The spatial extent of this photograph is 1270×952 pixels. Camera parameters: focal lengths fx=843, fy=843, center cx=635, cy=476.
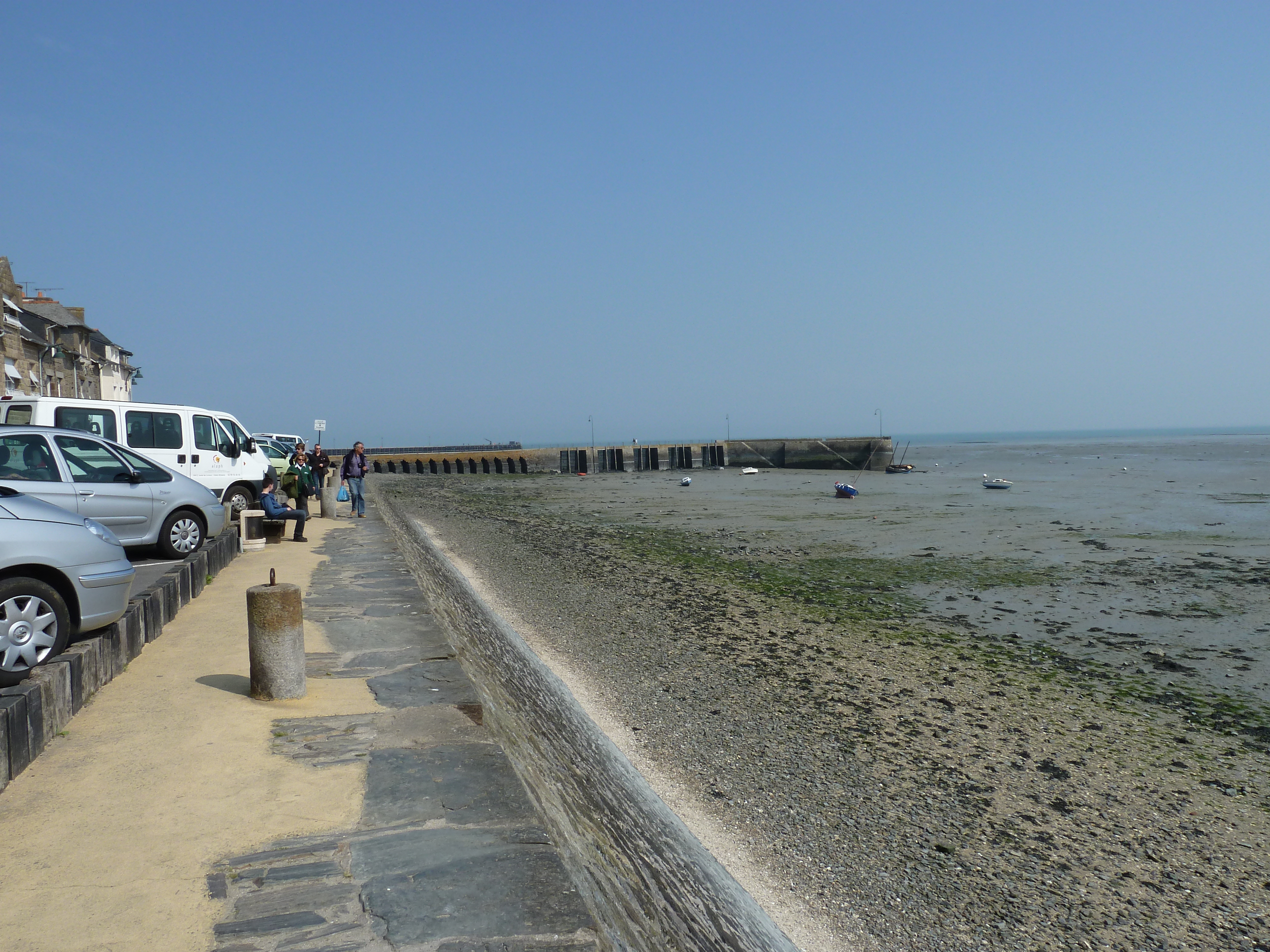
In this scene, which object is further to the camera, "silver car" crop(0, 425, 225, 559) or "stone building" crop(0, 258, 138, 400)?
"stone building" crop(0, 258, 138, 400)

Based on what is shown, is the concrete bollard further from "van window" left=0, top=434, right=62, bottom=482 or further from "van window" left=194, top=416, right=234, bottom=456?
"van window" left=194, top=416, right=234, bottom=456

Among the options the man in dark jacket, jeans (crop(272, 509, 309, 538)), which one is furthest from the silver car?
the man in dark jacket

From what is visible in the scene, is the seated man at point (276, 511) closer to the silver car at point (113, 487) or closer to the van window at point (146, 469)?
the silver car at point (113, 487)

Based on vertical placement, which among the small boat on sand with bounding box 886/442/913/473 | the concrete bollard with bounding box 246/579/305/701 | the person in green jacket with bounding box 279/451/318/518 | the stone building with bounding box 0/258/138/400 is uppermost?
the stone building with bounding box 0/258/138/400

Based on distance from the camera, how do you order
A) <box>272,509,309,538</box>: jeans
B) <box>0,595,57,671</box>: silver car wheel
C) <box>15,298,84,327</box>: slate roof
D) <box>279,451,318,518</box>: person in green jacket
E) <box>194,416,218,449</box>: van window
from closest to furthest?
<box>0,595,57,671</box>: silver car wheel, <box>272,509,309,538</box>: jeans, <box>194,416,218,449</box>: van window, <box>279,451,318,518</box>: person in green jacket, <box>15,298,84,327</box>: slate roof

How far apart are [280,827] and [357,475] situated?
1615 cm

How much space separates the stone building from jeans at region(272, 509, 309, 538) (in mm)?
18224

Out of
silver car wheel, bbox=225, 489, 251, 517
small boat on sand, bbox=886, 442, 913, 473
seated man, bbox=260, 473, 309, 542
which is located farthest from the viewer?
small boat on sand, bbox=886, 442, 913, 473

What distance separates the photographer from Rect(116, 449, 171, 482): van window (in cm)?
994

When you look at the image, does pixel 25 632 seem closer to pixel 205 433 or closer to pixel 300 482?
pixel 205 433

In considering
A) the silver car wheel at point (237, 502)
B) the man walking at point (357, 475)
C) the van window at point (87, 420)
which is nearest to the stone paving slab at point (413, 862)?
the van window at point (87, 420)

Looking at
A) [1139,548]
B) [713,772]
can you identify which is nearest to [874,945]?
[713,772]

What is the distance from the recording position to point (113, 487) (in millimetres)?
9570

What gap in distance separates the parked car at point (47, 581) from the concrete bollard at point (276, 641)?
1174 mm
